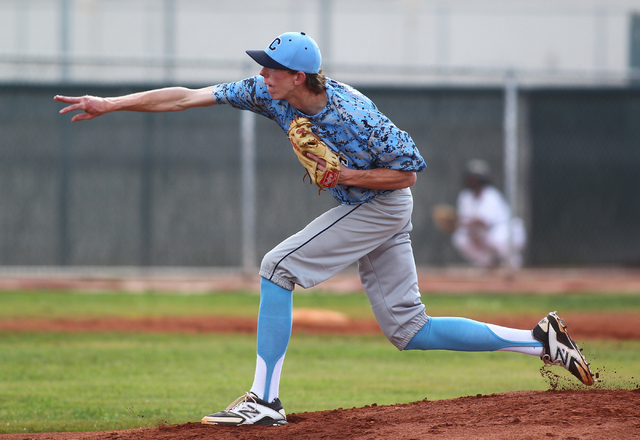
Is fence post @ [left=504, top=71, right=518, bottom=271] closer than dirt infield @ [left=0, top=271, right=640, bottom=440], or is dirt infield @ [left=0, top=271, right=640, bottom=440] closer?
dirt infield @ [left=0, top=271, right=640, bottom=440]

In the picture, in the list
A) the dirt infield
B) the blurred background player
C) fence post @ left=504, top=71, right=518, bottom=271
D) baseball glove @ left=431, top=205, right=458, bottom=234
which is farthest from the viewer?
the blurred background player

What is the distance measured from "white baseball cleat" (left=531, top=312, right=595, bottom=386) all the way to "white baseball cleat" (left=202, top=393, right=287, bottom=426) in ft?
4.81

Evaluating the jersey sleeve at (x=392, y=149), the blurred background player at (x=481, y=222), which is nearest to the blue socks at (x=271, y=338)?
the jersey sleeve at (x=392, y=149)

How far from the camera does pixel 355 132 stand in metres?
3.83

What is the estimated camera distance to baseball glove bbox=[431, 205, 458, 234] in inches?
477

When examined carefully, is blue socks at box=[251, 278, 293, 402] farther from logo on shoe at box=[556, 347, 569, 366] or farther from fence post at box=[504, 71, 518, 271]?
fence post at box=[504, 71, 518, 271]

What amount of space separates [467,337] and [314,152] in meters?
1.33

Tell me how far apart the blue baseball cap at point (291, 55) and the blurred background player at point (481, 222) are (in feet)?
28.6

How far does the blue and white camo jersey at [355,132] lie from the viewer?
3826mm

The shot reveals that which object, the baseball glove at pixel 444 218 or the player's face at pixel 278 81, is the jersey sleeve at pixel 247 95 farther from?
the baseball glove at pixel 444 218

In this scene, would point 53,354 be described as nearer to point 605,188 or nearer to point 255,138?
point 255,138

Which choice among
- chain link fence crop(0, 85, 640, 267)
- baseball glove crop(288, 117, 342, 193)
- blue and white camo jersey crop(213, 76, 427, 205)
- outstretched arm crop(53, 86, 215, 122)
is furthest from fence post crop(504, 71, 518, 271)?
baseball glove crop(288, 117, 342, 193)

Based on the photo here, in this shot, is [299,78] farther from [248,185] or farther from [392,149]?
[248,185]

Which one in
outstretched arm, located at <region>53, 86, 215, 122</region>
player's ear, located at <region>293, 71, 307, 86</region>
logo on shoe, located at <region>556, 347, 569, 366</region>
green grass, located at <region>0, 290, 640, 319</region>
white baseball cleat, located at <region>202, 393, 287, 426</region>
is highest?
player's ear, located at <region>293, 71, 307, 86</region>
